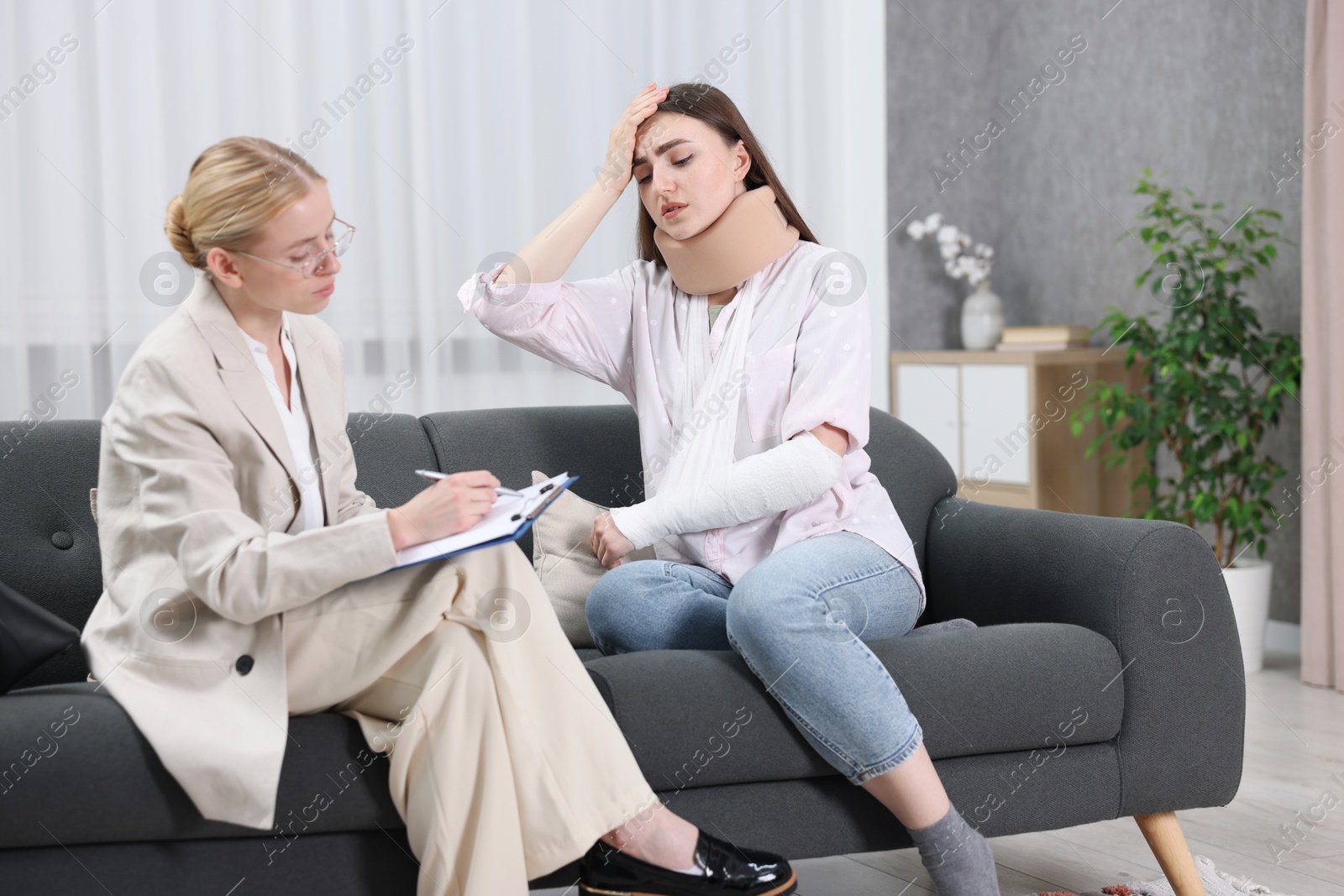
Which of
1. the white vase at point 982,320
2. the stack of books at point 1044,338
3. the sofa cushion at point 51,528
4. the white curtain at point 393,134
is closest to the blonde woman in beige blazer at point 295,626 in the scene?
the sofa cushion at point 51,528

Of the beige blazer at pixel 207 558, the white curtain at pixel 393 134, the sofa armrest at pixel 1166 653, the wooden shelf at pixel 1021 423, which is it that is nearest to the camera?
the beige blazer at pixel 207 558

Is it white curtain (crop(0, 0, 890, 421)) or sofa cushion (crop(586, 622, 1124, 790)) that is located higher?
white curtain (crop(0, 0, 890, 421))

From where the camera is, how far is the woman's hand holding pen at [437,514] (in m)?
1.35

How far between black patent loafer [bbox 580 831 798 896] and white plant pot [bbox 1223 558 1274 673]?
2.09 meters

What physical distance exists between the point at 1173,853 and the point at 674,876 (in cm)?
75

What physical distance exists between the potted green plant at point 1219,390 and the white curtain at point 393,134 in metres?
0.88

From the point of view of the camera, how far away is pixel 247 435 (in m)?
1.39

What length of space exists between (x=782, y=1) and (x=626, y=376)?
2.01 meters

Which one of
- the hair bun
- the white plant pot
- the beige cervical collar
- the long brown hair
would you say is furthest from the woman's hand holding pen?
the white plant pot

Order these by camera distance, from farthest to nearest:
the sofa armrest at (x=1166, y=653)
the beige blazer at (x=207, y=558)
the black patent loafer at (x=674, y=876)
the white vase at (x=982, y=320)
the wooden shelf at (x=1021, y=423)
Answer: the white vase at (x=982, y=320), the wooden shelf at (x=1021, y=423), the sofa armrest at (x=1166, y=653), the black patent loafer at (x=674, y=876), the beige blazer at (x=207, y=558)

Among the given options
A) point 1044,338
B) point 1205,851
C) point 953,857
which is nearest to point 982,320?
point 1044,338

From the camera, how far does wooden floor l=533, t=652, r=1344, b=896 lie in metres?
1.89

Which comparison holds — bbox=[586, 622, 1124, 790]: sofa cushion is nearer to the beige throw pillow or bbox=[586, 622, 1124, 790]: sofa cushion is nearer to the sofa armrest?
the sofa armrest

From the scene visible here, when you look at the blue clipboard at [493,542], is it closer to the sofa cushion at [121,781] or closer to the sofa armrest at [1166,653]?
the sofa cushion at [121,781]
